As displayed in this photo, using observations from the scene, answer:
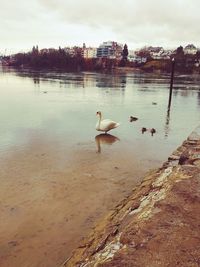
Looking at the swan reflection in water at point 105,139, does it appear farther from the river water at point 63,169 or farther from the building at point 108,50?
the building at point 108,50

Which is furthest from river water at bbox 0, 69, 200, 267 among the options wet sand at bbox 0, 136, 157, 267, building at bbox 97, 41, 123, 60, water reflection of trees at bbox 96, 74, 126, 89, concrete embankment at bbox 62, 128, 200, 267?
building at bbox 97, 41, 123, 60

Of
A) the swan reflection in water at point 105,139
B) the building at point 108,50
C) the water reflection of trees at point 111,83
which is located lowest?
the water reflection of trees at point 111,83

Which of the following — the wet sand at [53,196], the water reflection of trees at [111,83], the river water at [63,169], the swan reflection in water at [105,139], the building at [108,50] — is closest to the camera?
the wet sand at [53,196]

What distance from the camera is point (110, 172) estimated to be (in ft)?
27.8

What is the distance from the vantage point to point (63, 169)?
854cm

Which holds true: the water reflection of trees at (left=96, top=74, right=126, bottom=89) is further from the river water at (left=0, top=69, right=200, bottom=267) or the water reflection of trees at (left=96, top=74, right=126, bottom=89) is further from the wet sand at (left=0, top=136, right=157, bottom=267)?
the wet sand at (left=0, top=136, right=157, bottom=267)

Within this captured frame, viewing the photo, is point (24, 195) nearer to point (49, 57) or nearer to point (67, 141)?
point (67, 141)

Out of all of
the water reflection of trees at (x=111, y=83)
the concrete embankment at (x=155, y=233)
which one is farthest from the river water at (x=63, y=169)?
the water reflection of trees at (x=111, y=83)

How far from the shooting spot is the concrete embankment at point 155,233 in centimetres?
344

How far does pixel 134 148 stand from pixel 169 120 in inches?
237

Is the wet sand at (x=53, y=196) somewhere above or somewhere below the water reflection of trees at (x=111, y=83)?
above

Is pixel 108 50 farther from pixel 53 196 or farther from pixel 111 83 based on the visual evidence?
pixel 53 196

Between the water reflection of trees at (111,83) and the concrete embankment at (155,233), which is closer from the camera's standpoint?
the concrete embankment at (155,233)

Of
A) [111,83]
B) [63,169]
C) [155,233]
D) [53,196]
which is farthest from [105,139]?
[111,83]
